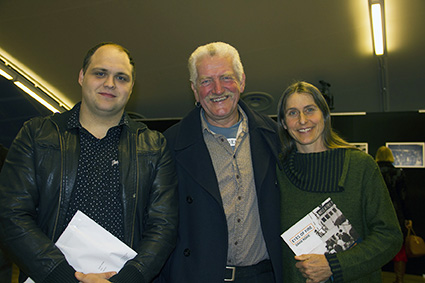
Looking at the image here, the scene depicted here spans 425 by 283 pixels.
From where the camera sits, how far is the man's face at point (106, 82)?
1.89 m

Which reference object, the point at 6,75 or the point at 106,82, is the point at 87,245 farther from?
the point at 6,75

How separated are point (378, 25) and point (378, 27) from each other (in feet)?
0.19

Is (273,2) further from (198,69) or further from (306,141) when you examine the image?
(306,141)

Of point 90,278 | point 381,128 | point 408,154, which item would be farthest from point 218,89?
point 408,154

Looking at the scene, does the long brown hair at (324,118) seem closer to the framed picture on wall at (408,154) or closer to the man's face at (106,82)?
the man's face at (106,82)

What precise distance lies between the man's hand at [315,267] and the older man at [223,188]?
0.73 ft

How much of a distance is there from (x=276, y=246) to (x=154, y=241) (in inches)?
31.3

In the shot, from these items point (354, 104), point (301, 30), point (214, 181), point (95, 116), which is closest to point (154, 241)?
point (214, 181)

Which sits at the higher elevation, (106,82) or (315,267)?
(106,82)

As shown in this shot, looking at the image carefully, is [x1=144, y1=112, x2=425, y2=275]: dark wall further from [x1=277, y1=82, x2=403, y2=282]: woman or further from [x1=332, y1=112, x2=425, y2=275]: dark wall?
[x1=277, y1=82, x2=403, y2=282]: woman

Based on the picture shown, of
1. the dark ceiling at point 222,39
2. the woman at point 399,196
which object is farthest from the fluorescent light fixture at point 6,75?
the woman at point 399,196

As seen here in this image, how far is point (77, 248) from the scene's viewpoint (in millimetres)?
1645

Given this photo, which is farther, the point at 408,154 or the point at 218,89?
the point at 408,154

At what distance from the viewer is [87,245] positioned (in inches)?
64.8
